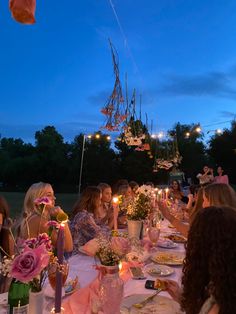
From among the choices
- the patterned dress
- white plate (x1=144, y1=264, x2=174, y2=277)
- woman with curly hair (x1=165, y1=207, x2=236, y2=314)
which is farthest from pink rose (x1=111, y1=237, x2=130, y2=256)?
the patterned dress

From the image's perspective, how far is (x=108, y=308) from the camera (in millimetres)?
1463

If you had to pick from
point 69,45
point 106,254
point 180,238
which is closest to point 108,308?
point 106,254

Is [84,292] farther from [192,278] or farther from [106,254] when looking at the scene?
[192,278]

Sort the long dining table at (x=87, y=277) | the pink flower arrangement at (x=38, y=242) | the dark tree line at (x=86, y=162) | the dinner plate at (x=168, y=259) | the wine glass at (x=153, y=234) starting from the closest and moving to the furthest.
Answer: the pink flower arrangement at (x=38, y=242) → the long dining table at (x=87, y=277) → the dinner plate at (x=168, y=259) → the wine glass at (x=153, y=234) → the dark tree line at (x=86, y=162)

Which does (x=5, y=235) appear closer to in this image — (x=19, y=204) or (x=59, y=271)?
(x=59, y=271)

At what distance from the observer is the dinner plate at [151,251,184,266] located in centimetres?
251

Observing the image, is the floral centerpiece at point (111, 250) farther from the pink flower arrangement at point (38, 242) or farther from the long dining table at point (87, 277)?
the pink flower arrangement at point (38, 242)

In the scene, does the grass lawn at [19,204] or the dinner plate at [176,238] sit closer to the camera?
the dinner plate at [176,238]

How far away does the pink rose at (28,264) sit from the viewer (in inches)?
45.9

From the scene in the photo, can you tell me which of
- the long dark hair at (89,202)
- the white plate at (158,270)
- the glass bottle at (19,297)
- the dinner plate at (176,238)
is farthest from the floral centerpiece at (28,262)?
the long dark hair at (89,202)

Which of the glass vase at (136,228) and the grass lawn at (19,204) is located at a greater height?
the glass vase at (136,228)

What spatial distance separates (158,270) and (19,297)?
1.19 m

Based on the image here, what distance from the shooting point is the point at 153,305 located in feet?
5.41

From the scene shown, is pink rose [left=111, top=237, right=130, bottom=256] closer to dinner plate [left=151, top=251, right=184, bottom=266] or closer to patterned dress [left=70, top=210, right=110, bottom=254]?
dinner plate [left=151, top=251, right=184, bottom=266]
